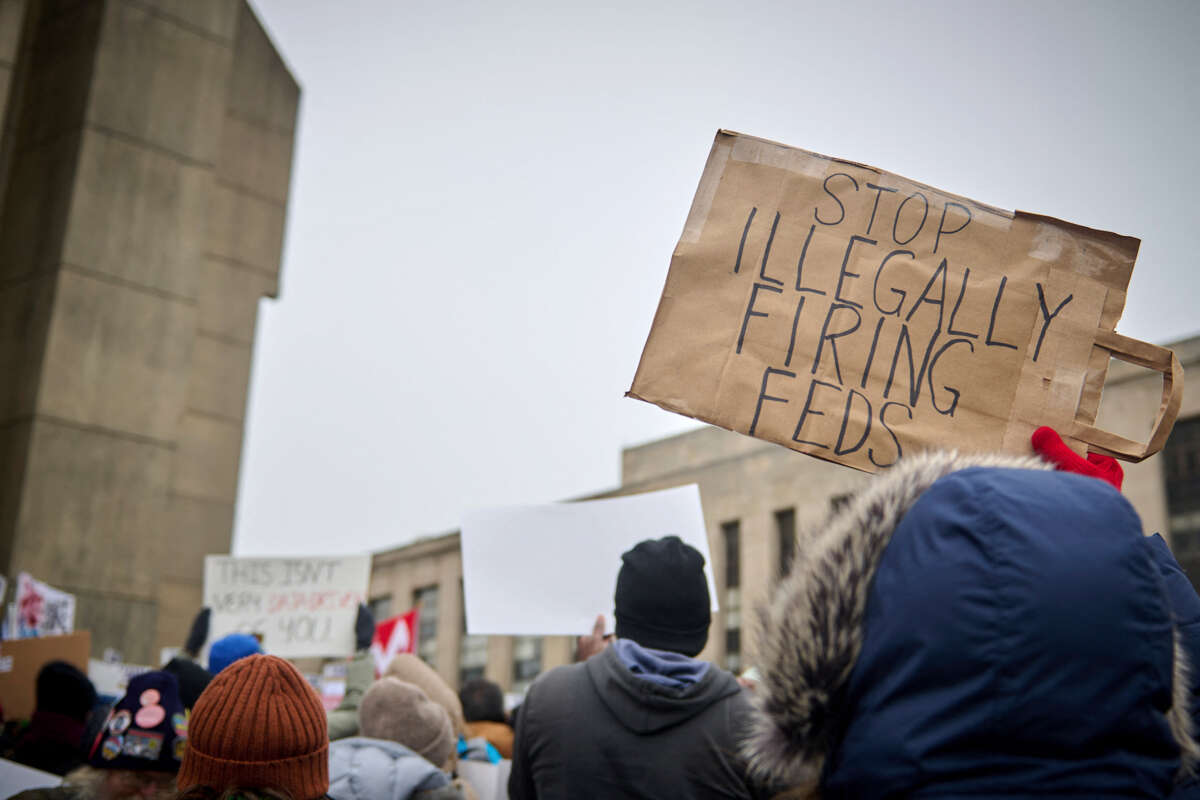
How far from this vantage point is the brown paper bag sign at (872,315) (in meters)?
2.30

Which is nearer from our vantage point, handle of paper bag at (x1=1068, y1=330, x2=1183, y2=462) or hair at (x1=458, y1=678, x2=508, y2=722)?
handle of paper bag at (x1=1068, y1=330, x2=1183, y2=462)

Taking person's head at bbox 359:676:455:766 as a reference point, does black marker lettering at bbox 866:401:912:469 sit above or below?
above

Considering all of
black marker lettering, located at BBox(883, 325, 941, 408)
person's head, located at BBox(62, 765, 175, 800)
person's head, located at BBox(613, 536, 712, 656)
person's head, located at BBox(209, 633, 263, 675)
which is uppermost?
black marker lettering, located at BBox(883, 325, 941, 408)

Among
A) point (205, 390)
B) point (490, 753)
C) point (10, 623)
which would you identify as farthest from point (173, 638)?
point (490, 753)

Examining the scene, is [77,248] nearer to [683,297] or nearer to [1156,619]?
[683,297]

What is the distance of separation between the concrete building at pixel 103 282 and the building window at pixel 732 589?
65.8 ft

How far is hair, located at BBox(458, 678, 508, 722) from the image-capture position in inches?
217

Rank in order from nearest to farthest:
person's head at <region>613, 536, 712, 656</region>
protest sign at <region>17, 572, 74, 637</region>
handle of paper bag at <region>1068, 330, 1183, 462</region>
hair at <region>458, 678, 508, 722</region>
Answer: handle of paper bag at <region>1068, 330, 1183, 462</region>
person's head at <region>613, 536, 712, 656</region>
hair at <region>458, 678, 508, 722</region>
protest sign at <region>17, 572, 74, 637</region>

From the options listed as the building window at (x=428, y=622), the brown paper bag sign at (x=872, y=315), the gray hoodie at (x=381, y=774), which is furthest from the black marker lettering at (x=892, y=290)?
the building window at (x=428, y=622)

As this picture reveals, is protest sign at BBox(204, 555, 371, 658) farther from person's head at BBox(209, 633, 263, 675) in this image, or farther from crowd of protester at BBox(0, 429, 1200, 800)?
crowd of protester at BBox(0, 429, 1200, 800)

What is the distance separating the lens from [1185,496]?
2234 centimetres

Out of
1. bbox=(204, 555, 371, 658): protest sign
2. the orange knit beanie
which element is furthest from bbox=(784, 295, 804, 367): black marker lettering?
bbox=(204, 555, 371, 658): protest sign

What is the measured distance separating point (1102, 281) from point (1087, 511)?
1.22 meters

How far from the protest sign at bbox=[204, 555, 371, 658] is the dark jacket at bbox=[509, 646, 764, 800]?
17.2 feet
